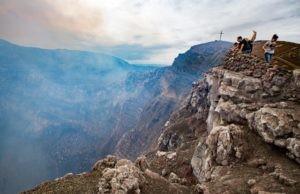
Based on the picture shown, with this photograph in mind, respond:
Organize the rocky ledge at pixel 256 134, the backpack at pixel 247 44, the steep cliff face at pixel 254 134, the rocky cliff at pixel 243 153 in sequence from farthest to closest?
the backpack at pixel 247 44 < the rocky ledge at pixel 256 134 < the steep cliff face at pixel 254 134 < the rocky cliff at pixel 243 153

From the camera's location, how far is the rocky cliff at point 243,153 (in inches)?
1135

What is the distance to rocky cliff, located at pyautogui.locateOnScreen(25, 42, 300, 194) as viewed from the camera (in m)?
28.8

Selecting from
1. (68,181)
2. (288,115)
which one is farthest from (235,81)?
(68,181)

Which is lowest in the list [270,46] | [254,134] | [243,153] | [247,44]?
[243,153]

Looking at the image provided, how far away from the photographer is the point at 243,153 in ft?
113

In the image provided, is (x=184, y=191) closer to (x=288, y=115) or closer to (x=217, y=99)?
(x=288, y=115)

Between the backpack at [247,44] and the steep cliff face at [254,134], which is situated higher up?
the backpack at [247,44]

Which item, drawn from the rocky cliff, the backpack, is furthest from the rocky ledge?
the backpack

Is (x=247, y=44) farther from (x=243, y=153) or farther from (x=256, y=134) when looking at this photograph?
(x=243, y=153)

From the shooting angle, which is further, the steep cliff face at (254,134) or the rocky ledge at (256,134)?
the rocky ledge at (256,134)

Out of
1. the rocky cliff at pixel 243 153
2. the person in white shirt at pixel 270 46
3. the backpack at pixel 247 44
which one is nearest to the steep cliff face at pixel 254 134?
the rocky cliff at pixel 243 153

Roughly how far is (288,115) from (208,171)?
12.5 m

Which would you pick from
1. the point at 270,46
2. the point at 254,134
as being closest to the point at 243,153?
the point at 254,134

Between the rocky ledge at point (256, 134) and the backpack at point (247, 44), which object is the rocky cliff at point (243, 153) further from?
the backpack at point (247, 44)
